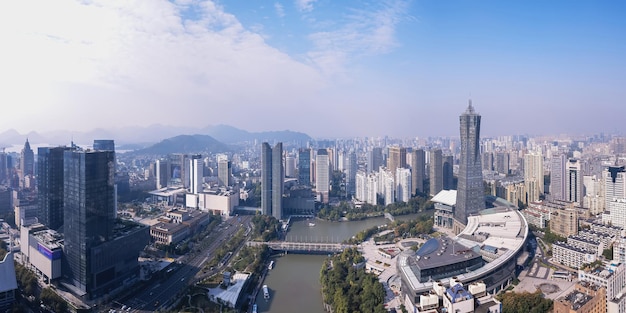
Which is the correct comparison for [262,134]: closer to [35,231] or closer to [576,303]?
[35,231]

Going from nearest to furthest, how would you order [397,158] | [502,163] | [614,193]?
[614,193], [397,158], [502,163]

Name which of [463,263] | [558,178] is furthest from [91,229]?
[558,178]

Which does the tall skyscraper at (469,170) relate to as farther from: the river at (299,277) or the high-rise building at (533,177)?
the high-rise building at (533,177)

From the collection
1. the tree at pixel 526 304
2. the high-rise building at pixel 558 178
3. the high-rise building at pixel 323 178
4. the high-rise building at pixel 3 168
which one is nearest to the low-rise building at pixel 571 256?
the tree at pixel 526 304

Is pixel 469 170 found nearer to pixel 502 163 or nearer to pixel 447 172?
pixel 447 172

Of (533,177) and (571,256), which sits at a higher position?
(533,177)

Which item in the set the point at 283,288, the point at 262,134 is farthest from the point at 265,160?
the point at 262,134
